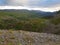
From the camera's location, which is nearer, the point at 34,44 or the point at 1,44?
the point at 1,44

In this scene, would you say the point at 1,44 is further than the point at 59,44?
No

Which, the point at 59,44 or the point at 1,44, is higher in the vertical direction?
the point at 1,44

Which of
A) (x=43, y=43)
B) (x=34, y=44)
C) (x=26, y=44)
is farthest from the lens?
(x=43, y=43)

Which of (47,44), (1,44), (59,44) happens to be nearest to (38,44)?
(47,44)

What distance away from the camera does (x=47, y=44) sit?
96.8 feet

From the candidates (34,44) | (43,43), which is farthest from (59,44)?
(34,44)

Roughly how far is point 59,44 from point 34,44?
187 inches

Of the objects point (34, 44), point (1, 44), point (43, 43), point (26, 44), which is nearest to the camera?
point (1, 44)

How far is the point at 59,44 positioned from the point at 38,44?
353 cm

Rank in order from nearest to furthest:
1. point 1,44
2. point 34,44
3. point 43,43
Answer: point 1,44 < point 34,44 < point 43,43

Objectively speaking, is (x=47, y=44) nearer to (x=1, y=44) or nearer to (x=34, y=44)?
(x=34, y=44)

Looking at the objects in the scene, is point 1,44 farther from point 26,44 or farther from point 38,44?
point 38,44

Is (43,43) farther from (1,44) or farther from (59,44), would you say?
(1,44)

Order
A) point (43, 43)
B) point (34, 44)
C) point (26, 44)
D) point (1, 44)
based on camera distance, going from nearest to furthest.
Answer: point (1, 44), point (26, 44), point (34, 44), point (43, 43)
